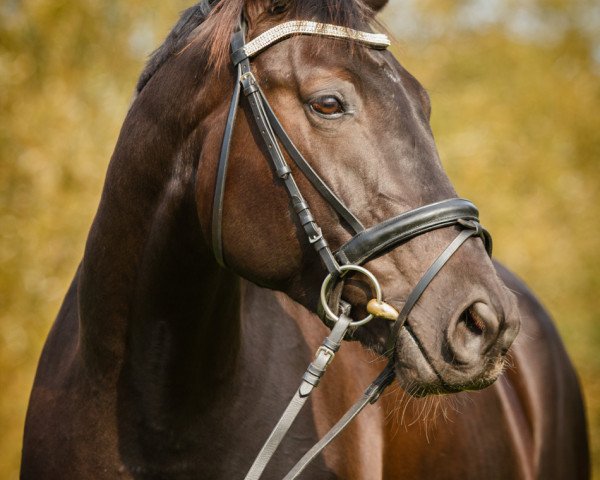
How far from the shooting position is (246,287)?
3152 millimetres

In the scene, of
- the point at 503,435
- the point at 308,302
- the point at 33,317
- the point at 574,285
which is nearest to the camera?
the point at 308,302

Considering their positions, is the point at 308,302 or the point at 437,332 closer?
the point at 437,332

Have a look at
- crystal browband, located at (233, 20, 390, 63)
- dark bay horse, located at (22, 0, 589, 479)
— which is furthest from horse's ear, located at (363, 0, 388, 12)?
crystal browband, located at (233, 20, 390, 63)

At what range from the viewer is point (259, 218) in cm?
245

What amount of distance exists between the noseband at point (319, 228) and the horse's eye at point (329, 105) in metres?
0.15

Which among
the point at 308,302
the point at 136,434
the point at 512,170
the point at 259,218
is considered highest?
the point at 512,170

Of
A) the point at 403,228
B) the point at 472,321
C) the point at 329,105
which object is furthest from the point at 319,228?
the point at 472,321

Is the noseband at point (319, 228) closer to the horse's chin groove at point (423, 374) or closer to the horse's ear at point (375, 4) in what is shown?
the horse's chin groove at point (423, 374)

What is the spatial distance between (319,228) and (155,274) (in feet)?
2.49

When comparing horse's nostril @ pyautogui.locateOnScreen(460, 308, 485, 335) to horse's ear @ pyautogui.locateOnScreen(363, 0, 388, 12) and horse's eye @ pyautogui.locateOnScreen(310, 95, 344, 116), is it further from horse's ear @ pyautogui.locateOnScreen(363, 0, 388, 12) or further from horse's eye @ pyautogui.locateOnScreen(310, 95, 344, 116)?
horse's ear @ pyautogui.locateOnScreen(363, 0, 388, 12)

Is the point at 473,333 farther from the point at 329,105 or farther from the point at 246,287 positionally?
the point at 246,287

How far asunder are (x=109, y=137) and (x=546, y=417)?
6031 mm

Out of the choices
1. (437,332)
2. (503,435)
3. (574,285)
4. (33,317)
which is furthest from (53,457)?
(574,285)

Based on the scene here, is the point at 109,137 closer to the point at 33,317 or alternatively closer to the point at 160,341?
the point at 33,317
